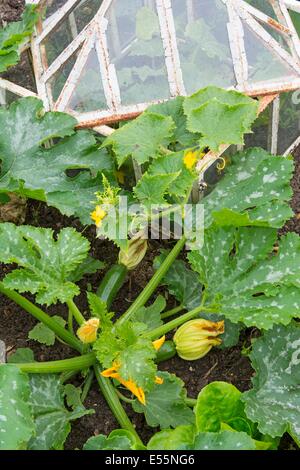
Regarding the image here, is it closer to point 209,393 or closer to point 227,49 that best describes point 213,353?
point 209,393

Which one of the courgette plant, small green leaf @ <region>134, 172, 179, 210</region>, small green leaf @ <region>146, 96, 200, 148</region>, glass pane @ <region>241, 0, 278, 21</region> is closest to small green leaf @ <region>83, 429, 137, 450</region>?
the courgette plant

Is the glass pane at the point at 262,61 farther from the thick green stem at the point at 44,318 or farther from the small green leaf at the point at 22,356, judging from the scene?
the small green leaf at the point at 22,356

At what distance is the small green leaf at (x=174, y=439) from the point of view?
2.62 m

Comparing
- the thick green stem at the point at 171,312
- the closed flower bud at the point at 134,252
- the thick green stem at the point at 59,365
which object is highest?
the closed flower bud at the point at 134,252

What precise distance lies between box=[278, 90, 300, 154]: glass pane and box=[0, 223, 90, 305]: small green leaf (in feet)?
3.73

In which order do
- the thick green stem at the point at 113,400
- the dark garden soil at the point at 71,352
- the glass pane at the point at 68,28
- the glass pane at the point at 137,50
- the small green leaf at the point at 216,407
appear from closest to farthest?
the small green leaf at the point at 216,407 → the thick green stem at the point at 113,400 → the dark garden soil at the point at 71,352 → the glass pane at the point at 137,50 → the glass pane at the point at 68,28

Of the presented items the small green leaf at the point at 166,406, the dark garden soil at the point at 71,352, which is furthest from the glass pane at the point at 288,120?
the small green leaf at the point at 166,406

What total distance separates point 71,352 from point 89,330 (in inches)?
15.4

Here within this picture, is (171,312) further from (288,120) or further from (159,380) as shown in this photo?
(288,120)

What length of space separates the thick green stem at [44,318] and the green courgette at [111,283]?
21 cm

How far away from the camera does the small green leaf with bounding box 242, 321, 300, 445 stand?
2.76 m

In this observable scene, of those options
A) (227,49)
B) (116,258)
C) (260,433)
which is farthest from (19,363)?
(227,49)

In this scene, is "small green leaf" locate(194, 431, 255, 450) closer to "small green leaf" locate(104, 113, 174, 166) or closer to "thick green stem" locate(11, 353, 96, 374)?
"thick green stem" locate(11, 353, 96, 374)

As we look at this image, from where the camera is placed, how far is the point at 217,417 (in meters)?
2.76
